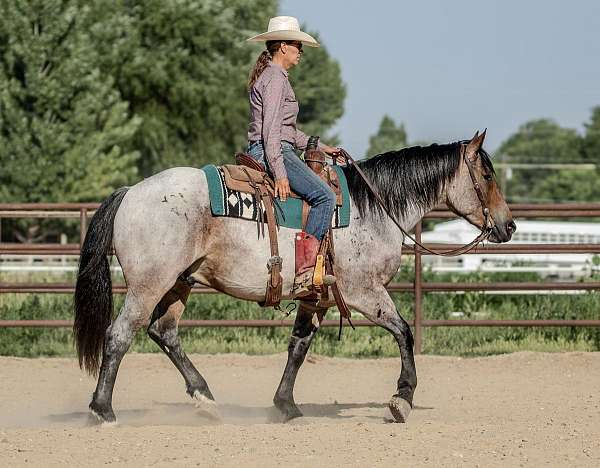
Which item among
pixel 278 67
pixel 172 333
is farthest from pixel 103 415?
pixel 278 67

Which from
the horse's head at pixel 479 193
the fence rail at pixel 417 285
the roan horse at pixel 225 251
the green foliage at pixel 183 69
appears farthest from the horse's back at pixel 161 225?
the green foliage at pixel 183 69

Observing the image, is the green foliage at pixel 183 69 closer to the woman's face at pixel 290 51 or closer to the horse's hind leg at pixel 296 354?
the horse's hind leg at pixel 296 354

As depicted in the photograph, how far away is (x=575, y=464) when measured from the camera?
5.96 meters

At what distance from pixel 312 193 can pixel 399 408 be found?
4.88 feet

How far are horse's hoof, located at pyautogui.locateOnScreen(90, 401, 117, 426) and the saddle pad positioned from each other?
4.60ft

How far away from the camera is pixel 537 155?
106m

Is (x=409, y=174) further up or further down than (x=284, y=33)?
further down

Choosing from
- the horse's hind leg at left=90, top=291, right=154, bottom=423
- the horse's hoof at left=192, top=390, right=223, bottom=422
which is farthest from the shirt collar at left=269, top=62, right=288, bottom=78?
the horse's hoof at left=192, top=390, right=223, bottom=422

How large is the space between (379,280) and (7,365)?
462cm

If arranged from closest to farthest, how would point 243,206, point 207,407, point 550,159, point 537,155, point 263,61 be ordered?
1. point 243,206
2. point 263,61
3. point 207,407
4. point 550,159
5. point 537,155

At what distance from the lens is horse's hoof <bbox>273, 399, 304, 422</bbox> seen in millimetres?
7957

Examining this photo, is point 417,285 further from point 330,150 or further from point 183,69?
point 183,69

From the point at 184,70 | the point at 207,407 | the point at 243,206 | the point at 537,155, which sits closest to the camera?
the point at 243,206

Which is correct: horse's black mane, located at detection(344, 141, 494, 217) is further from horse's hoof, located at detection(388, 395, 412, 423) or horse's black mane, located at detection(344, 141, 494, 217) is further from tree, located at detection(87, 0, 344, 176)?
tree, located at detection(87, 0, 344, 176)
